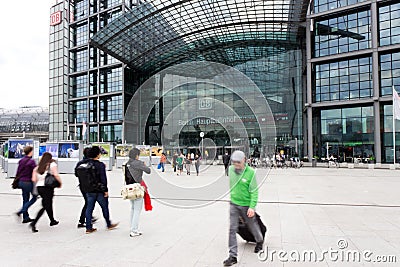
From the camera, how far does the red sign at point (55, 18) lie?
62.3 metres

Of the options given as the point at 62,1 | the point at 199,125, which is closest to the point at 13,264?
the point at 199,125

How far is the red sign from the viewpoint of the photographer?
6228cm

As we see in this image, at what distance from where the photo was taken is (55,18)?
206 ft

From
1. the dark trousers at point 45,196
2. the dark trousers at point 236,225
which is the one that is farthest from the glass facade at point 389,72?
the dark trousers at point 45,196

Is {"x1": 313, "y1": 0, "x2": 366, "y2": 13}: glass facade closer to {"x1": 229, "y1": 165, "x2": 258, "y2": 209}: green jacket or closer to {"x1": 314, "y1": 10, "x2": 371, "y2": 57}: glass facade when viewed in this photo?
{"x1": 314, "y1": 10, "x2": 371, "y2": 57}: glass facade

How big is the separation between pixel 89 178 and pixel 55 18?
68.8 m

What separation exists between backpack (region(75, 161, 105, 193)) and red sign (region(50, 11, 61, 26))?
220 ft

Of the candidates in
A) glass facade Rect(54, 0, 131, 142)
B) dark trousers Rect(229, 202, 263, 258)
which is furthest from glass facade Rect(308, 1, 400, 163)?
glass facade Rect(54, 0, 131, 142)

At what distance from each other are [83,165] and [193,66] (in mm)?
7653

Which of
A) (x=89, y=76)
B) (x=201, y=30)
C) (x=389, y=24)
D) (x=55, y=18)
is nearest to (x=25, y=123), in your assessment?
(x=55, y=18)

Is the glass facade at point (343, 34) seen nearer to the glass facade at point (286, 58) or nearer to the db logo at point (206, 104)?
the glass facade at point (286, 58)

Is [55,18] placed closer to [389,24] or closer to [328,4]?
[328,4]

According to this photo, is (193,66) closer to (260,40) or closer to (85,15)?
(260,40)

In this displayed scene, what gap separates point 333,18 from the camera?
35.3 m
